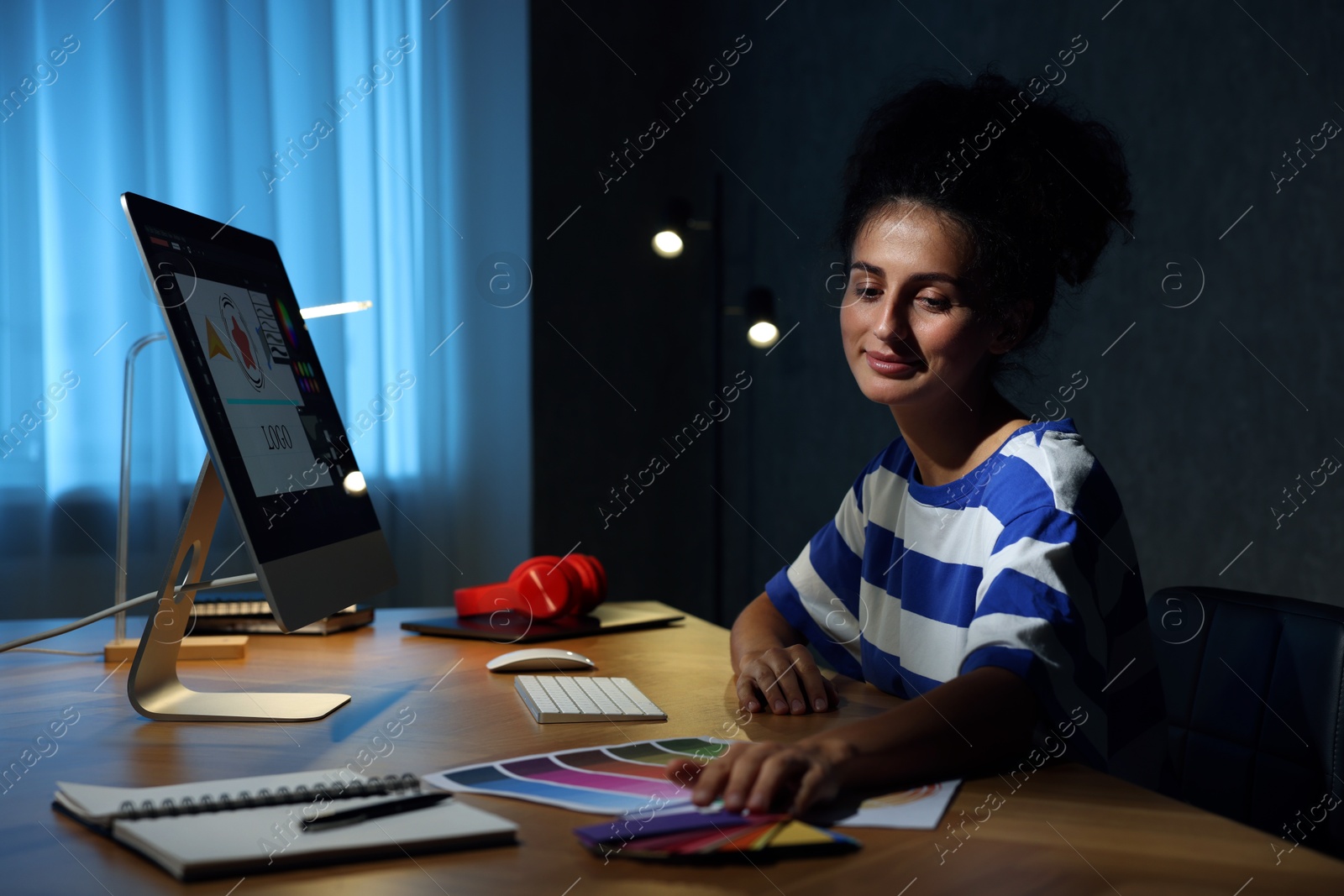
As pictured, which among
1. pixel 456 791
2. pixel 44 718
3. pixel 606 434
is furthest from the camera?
pixel 606 434

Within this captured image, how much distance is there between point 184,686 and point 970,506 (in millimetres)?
866

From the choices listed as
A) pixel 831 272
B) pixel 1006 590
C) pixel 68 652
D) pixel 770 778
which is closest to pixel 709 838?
pixel 770 778

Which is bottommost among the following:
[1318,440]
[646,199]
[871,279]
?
[1318,440]

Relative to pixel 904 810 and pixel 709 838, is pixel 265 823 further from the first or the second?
pixel 904 810

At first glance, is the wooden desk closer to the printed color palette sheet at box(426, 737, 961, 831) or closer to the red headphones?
the printed color palette sheet at box(426, 737, 961, 831)

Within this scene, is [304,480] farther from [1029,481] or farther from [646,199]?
[646,199]

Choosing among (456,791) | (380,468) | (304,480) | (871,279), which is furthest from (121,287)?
(456,791)

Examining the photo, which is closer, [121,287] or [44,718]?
[44,718]

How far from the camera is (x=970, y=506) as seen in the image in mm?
1147

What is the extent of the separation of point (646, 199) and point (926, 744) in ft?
9.96

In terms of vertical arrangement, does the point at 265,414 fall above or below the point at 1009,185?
below

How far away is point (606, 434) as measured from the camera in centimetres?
355

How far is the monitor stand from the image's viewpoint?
996mm

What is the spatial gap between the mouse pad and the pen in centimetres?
72
